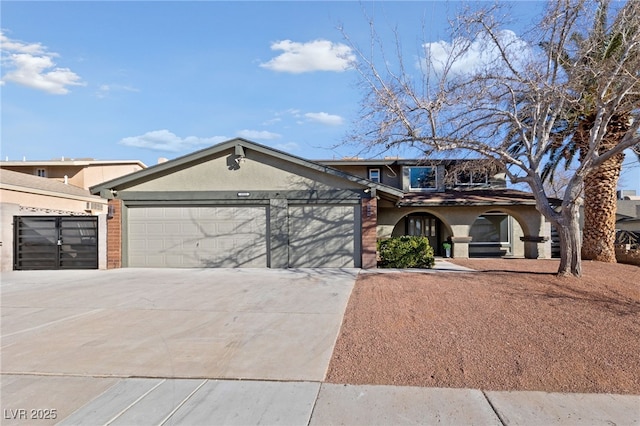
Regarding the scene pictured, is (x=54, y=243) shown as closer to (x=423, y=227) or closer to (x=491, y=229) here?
(x=423, y=227)

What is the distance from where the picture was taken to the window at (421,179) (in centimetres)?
2130

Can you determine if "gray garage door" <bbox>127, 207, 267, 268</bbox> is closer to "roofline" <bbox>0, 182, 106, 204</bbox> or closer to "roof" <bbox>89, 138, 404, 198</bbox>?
"roof" <bbox>89, 138, 404, 198</bbox>

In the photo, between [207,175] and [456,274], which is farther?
[207,175]

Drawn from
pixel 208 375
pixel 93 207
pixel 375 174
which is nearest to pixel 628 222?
pixel 375 174

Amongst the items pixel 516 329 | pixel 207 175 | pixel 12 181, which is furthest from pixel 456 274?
pixel 12 181

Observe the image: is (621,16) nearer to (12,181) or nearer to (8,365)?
(8,365)

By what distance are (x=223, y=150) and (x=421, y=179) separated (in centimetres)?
1151

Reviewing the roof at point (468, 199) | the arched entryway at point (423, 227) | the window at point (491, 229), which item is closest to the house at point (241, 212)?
the roof at point (468, 199)

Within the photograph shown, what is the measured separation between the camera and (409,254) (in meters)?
13.9

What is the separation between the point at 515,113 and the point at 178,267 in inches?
476

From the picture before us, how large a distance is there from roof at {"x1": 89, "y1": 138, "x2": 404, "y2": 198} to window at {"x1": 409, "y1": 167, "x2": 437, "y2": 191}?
24.2ft

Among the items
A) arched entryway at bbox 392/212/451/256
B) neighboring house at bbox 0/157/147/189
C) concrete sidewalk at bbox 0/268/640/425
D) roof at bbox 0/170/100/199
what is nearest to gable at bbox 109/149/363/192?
concrete sidewalk at bbox 0/268/640/425

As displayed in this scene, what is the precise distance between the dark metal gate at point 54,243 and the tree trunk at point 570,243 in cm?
1497

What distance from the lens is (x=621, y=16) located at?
972cm
